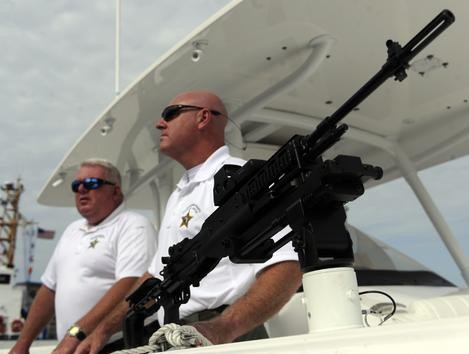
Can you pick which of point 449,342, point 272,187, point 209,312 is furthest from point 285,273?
point 449,342

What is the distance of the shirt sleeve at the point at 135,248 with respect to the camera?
273cm

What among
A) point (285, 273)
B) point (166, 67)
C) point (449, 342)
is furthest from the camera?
point (166, 67)

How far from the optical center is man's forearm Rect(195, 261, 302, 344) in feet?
5.26

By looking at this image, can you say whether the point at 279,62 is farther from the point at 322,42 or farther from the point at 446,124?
the point at 446,124

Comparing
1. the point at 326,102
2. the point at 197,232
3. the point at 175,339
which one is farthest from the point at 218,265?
the point at 326,102

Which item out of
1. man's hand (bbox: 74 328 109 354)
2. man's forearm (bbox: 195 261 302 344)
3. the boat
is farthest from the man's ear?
man's hand (bbox: 74 328 109 354)

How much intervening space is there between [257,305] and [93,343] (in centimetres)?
95

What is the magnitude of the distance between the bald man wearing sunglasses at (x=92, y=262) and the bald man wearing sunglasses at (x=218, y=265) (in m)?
0.23

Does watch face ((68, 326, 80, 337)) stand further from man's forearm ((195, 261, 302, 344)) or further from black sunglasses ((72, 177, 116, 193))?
man's forearm ((195, 261, 302, 344))

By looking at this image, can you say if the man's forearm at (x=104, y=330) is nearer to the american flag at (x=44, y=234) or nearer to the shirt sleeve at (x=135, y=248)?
the shirt sleeve at (x=135, y=248)

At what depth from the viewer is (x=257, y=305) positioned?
1.72m

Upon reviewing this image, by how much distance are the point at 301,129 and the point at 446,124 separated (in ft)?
3.23

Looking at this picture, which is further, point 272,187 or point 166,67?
point 166,67

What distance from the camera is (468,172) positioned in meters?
3.81
